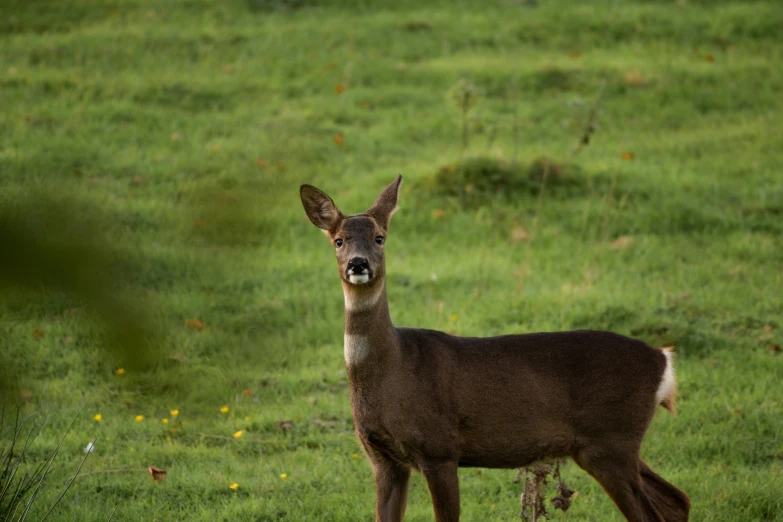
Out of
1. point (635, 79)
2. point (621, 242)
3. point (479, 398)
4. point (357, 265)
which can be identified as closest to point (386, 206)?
point (357, 265)

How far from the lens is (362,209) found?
414 inches

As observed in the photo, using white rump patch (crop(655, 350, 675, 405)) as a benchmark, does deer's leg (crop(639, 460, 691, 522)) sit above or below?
below

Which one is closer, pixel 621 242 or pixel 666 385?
pixel 666 385

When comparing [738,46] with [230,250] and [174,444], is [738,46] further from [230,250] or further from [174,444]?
[230,250]

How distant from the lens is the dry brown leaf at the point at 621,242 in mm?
10125

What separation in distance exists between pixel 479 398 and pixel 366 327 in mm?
683

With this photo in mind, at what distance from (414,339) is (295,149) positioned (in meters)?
3.89

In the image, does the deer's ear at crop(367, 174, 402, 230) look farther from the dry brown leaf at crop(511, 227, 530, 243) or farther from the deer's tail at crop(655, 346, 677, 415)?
the dry brown leaf at crop(511, 227, 530, 243)

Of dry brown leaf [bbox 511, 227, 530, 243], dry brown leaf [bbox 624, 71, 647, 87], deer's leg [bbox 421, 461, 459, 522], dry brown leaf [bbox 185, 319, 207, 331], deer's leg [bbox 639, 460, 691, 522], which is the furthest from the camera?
dry brown leaf [bbox 624, 71, 647, 87]

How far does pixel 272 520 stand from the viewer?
19.3ft

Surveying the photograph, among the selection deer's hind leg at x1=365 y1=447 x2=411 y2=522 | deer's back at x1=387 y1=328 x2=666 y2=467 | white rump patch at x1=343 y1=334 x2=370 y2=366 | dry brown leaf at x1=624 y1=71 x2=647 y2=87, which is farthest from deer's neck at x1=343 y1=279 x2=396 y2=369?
dry brown leaf at x1=624 y1=71 x2=647 y2=87

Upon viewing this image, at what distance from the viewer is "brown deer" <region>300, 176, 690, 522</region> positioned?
4898mm

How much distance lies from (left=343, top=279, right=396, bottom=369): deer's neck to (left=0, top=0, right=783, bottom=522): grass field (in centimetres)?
62

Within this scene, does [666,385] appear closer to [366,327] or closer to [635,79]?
[366,327]
